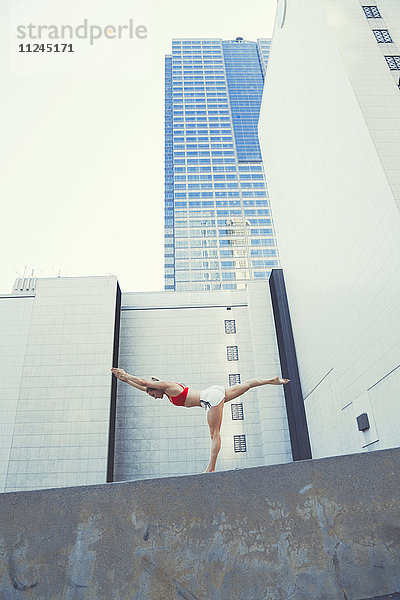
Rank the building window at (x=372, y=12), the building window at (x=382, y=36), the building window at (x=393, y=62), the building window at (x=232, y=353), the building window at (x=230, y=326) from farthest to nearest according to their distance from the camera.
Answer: the building window at (x=230, y=326) → the building window at (x=232, y=353) → the building window at (x=372, y=12) → the building window at (x=382, y=36) → the building window at (x=393, y=62)

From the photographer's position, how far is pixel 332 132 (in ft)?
66.5

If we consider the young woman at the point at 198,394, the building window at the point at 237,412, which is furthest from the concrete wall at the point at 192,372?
the young woman at the point at 198,394

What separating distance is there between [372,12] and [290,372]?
23.8 meters

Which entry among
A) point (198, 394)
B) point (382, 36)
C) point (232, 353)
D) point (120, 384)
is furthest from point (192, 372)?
point (198, 394)

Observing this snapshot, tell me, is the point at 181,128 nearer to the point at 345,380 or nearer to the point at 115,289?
the point at 115,289

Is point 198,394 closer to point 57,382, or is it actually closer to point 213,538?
point 213,538

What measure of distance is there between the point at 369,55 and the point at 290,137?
8.21 meters

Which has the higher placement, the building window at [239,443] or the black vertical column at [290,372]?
the black vertical column at [290,372]

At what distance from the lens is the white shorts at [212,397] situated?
6.89 metres

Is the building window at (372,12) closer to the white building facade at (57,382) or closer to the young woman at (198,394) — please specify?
the young woman at (198,394)

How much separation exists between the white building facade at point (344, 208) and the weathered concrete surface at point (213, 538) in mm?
12370

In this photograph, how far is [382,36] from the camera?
66.1 ft

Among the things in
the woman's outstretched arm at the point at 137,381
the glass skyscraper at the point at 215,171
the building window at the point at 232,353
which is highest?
the glass skyscraper at the point at 215,171

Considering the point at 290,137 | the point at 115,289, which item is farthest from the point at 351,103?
the point at 115,289
